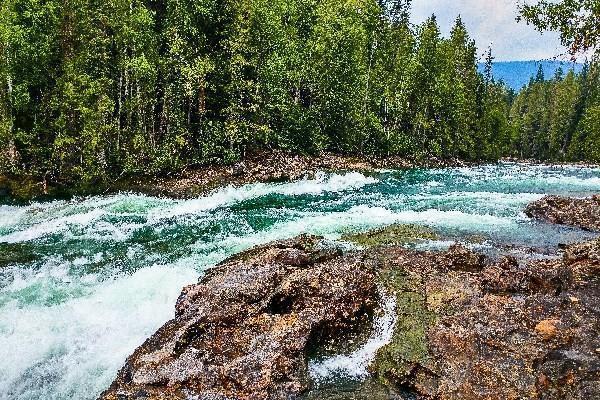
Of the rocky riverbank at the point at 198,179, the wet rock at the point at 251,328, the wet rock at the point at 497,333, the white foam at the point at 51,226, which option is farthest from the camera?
the rocky riverbank at the point at 198,179

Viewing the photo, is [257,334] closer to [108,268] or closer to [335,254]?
[335,254]

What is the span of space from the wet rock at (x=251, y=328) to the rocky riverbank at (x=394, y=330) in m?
0.02

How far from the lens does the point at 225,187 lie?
2606 cm

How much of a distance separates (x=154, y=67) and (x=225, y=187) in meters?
8.72

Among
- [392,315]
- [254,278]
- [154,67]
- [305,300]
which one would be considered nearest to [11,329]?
[254,278]

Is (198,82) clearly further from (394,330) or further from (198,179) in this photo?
(394,330)

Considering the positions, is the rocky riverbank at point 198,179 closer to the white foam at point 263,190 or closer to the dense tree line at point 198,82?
the dense tree line at point 198,82

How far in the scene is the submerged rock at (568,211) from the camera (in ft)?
62.7

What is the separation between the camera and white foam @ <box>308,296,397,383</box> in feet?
26.4

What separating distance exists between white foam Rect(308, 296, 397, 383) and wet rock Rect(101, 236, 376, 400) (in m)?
0.31

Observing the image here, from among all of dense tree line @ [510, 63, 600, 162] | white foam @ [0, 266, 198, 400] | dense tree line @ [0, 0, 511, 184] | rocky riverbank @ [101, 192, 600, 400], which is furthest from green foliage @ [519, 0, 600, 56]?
dense tree line @ [510, 63, 600, 162]

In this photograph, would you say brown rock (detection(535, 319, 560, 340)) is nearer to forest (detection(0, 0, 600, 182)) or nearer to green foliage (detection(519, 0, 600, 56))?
green foliage (detection(519, 0, 600, 56))

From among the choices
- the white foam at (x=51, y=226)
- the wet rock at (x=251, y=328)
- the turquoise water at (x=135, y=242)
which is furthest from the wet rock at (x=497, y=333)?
the white foam at (x=51, y=226)

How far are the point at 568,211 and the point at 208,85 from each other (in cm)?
2206
